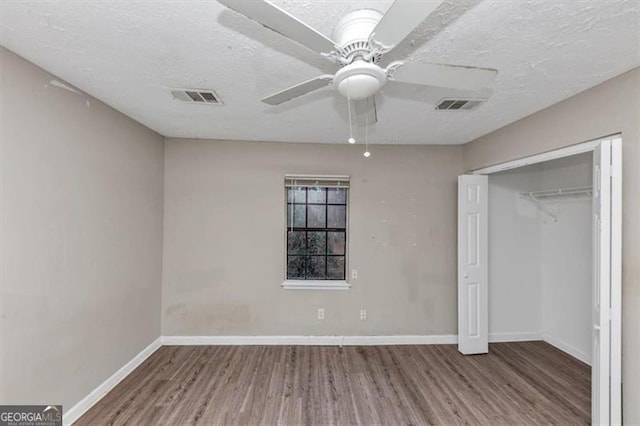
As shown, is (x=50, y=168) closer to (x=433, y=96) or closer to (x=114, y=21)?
(x=114, y=21)

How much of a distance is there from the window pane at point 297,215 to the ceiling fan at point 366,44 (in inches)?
93.3

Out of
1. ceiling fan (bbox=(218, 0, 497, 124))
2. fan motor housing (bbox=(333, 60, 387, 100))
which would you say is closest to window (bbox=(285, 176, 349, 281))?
ceiling fan (bbox=(218, 0, 497, 124))

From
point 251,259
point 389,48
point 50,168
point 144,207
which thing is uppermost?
point 389,48

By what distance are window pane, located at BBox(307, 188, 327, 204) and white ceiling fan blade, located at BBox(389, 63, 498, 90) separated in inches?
99.3

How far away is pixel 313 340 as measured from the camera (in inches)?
143

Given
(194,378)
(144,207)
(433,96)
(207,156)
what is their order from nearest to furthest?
(433,96)
(194,378)
(144,207)
(207,156)

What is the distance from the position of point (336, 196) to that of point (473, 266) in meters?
1.88

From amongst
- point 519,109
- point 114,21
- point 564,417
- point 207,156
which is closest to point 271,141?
point 207,156

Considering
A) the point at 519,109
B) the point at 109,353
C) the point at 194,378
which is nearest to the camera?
the point at 519,109

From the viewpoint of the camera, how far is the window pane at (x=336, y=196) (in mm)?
3857

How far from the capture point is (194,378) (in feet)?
9.35

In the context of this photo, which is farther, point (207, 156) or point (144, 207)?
point (207, 156)

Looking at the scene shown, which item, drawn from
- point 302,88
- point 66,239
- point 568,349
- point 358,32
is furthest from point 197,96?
point 568,349

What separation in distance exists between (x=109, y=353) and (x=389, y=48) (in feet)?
11.0
